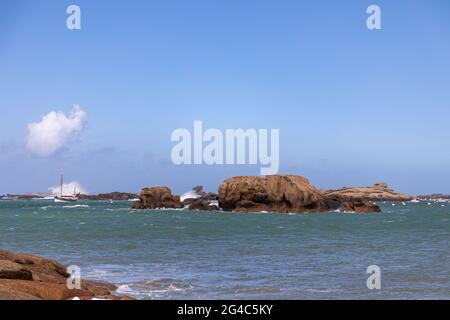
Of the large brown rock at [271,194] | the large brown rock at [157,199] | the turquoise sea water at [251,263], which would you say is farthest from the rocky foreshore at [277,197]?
the turquoise sea water at [251,263]

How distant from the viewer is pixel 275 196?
4715 inches

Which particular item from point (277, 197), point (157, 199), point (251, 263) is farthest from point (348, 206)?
point (251, 263)

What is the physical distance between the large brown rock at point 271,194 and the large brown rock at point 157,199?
22168mm

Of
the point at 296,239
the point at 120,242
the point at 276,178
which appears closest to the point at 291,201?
the point at 276,178

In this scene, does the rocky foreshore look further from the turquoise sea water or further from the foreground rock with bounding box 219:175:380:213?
the turquoise sea water

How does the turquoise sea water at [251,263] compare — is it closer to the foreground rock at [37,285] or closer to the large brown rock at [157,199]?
the foreground rock at [37,285]

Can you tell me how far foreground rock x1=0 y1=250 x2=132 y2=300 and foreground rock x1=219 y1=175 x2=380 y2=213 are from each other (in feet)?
310

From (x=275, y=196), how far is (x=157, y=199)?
1468 inches

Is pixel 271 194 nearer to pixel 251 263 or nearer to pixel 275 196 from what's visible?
pixel 275 196

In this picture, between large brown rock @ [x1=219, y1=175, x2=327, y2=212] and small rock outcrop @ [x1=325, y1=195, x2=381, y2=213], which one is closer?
large brown rock @ [x1=219, y1=175, x2=327, y2=212]

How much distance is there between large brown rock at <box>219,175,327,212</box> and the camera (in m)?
117

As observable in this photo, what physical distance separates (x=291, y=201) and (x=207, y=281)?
9354cm

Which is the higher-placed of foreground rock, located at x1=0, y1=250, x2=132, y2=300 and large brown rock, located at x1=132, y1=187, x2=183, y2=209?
foreground rock, located at x1=0, y1=250, x2=132, y2=300

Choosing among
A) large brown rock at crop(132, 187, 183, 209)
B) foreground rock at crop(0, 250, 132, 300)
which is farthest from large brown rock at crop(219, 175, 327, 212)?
foreground rock at crop(0, 250, 132, 300)
